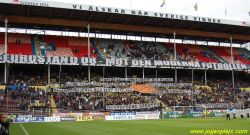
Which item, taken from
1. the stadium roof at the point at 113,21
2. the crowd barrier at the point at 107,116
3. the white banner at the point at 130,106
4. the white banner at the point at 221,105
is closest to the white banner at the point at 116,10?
the stadium roof at the point at 113,21

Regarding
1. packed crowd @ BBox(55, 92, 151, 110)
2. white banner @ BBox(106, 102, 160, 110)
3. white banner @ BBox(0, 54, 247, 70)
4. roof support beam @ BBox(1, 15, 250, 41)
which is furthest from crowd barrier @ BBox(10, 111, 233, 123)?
roof support beam @ BBox(1, 15, 250, 41)

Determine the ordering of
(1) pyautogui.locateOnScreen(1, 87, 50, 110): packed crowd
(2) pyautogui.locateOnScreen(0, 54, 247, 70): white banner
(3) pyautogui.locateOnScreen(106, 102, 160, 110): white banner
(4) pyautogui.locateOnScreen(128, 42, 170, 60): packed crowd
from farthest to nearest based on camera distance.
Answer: (4) pyautogui.locateOnScreen(128, 42, 170, 60): packed crowd
(2) pyautogui.locateOnScreen(0, 54, 247, 70): white banner
(3) pyautogui.locateOnScreen(106, 102, 160, 110): white banner
(1) pyautogui.locateOnScreen(1, 87, 50, 110): packed crowd

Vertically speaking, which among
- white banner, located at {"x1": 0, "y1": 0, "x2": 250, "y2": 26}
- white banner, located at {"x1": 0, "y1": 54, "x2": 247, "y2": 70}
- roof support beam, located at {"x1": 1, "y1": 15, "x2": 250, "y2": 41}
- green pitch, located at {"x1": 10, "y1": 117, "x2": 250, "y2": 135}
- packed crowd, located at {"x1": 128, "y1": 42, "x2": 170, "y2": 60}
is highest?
white banner, located at {"x1": 0, "y1": 0, "x2": 250, "y2": 26}

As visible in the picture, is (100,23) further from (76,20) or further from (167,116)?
(167,116)

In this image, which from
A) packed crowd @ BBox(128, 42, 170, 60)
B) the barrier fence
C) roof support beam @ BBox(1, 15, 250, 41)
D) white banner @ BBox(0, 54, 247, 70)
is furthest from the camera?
packed crowd @ BBox(128, 42, 170, 60)

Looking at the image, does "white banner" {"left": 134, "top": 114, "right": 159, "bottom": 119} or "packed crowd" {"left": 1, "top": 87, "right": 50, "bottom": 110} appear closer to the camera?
"packed crowd" {"left": 1, "top": 87, "right": 50, "bottom": 110}

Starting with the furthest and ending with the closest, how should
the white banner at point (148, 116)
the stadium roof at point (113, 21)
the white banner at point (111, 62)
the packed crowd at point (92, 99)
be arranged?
1. the stadium roof at point (113, 21)
2. the white banner at point (111, 62)
3. the packed crowd at point (92, 99)
4. the white banner at point (148, 116)

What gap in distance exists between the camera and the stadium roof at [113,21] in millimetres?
48250

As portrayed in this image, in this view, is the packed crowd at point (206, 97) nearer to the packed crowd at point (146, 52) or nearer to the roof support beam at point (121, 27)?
the packed crowd at point (146, 52)

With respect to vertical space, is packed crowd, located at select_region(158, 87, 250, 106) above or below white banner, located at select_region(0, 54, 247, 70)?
below

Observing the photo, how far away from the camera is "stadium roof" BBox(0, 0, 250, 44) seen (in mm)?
48250

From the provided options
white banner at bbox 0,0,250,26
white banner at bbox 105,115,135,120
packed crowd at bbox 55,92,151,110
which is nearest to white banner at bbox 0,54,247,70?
packed crowd at bbox 55,92,151,110

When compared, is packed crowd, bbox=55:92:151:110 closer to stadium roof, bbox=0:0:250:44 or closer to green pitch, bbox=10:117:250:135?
stadium roof, bbox=0:0:250:44

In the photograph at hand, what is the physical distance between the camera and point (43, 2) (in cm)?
4650
